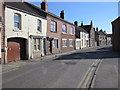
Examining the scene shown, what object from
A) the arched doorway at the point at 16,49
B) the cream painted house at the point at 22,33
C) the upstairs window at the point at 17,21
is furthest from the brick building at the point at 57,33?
the upstairs window at the point at 17,21

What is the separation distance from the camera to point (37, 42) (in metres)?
20.9

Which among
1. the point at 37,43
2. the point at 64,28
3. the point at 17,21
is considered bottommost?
the point at 37,43

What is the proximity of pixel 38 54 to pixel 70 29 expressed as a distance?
17092 mm

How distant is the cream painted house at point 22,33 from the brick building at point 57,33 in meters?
2.39

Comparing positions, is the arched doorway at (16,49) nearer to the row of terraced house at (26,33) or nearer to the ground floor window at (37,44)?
the row of terraced house at (26,33)

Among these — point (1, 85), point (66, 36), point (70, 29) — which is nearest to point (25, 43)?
point (1, 85)

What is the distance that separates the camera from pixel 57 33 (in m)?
27.8

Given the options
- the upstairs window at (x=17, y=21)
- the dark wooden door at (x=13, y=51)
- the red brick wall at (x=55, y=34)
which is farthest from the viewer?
the red brick wall at (x=55, y=34)

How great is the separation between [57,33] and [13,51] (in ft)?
41.3

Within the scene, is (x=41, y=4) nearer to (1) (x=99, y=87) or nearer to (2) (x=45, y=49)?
(2) (x=45, y=49)

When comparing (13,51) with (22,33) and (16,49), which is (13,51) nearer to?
(16,49)

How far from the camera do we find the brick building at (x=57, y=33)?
24.8m

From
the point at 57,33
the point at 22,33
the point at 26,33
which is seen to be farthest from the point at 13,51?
the point at 57,33

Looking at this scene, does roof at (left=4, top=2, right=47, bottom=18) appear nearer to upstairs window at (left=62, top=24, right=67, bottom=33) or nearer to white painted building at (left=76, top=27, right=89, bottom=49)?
upstairs window at (left=62, top=24, right=67, bottom=33)
